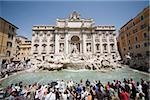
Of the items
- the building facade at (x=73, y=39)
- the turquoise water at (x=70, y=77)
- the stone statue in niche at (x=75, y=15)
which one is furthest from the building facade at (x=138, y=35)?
the stone statue in niche at (x=75, y=15)

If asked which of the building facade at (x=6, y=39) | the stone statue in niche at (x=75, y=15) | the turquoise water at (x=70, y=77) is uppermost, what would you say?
the stone statue in niche at (x=75, y=15)

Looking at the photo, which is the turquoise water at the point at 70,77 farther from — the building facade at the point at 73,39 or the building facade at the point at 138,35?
the building facade at the point at 73,39

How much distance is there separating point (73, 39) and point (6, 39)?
17746 millimetres

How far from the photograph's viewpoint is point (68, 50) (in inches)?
1316

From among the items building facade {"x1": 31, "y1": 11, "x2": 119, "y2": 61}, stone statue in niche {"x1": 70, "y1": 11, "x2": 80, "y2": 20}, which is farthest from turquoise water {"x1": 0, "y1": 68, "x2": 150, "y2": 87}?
stone statue in niche {"x1": 70, "y1": 11, "x2": 80, "y2": 20}

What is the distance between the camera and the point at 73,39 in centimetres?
3597

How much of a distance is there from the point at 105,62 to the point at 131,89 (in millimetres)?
17260

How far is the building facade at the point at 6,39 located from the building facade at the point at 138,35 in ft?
87.6

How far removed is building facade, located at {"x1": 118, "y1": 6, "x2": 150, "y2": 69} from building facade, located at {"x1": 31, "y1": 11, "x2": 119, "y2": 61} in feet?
17.1

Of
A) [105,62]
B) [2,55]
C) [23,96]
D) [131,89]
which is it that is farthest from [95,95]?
[2,55]

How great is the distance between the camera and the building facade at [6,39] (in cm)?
2358

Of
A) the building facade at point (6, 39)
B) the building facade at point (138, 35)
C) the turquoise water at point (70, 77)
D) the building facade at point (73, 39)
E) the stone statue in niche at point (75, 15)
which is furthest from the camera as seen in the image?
the stone statue in niche at point (75, 15)

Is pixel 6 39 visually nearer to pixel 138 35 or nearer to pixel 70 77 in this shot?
pixel 70 77

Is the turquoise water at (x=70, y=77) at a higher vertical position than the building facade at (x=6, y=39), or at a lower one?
lower
